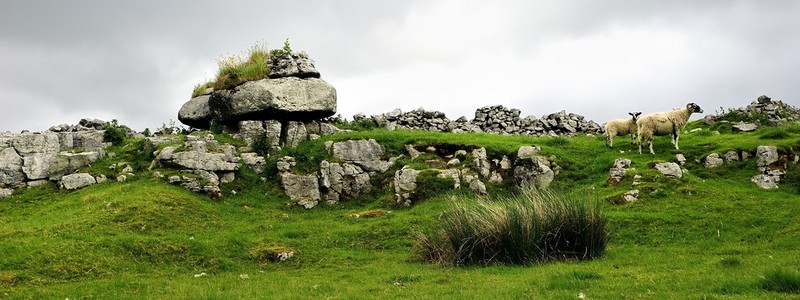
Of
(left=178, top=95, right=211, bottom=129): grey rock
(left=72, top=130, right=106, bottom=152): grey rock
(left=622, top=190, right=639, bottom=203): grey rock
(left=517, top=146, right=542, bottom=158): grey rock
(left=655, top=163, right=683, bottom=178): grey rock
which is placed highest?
(left=178, top=95, right=211, bottom=129): grey rock

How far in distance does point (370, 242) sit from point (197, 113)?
17.9 m

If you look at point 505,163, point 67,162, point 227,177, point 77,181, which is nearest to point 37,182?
point 67,162

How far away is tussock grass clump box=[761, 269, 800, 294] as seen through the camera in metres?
10.8

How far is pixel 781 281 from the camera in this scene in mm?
11047

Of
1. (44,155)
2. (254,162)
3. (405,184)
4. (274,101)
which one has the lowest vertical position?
(405,184)

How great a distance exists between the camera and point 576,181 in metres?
27.4

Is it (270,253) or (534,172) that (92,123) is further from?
(534,172)

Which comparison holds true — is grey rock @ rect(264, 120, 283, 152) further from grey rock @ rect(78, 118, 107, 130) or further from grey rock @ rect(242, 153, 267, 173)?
grey rock @ rect(78, 118, 107, 130)

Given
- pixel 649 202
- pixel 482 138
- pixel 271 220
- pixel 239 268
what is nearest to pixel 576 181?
pixel 649 202

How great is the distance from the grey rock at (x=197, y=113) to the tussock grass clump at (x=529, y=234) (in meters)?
21.4

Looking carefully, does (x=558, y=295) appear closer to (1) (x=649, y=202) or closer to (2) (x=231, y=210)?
(1) (x=649, y=202)

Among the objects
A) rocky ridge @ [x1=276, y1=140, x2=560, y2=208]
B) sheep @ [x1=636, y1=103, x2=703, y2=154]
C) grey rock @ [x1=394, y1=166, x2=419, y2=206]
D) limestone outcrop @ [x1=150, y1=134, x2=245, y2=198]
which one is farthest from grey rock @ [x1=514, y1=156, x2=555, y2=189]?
limestone outcrop @ [x1=150, y1=134, x2=245, y2=198]

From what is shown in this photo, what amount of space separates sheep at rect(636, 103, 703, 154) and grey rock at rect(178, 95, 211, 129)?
22774mm

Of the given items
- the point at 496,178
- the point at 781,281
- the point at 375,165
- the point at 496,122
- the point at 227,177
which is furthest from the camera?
the point at 496,122
